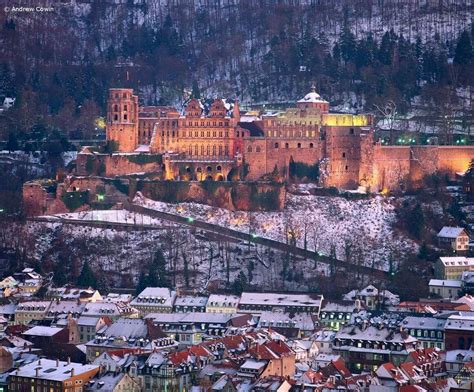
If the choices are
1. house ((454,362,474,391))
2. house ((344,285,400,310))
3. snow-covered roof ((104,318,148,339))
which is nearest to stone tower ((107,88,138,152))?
house ((344,285,400,310))

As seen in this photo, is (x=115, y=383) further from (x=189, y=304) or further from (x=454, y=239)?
(x=454, y=239)

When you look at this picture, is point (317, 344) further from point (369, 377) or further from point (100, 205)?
point (100, 205)

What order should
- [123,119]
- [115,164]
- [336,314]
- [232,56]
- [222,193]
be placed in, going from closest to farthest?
[336,314], [222,193], [115,164], [123,119], [232,56]

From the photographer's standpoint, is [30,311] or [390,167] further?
[390,167]

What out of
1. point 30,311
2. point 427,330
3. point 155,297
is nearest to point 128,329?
point 30,311

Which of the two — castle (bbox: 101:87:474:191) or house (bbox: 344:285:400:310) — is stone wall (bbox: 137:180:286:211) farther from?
house (bbox: 344:285:400:310)

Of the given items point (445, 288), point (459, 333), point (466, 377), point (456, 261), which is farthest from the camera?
point (456, 261)

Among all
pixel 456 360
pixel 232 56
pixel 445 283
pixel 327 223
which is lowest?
pixel 456 360

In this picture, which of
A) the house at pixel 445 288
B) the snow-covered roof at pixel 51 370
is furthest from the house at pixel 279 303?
the snow-covered roof at pixel 51 370
